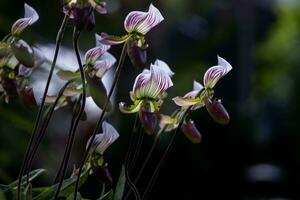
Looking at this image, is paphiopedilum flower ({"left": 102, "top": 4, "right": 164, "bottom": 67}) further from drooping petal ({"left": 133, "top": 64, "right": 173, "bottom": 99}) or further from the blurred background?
the blurred background

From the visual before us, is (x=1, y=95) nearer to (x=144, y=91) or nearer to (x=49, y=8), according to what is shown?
(x=144, y=91)

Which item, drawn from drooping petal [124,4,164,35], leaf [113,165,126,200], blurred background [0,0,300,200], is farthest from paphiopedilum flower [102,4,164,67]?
blurred background [0,0,300,200]

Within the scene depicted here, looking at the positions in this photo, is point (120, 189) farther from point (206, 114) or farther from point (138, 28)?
point (206, 114)

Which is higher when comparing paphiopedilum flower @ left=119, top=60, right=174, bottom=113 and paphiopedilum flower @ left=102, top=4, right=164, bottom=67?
paphiopedilum flower @ left=102, top=4, right=164, bottom=67

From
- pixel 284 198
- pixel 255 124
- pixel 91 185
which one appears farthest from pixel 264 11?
pixel 91 185

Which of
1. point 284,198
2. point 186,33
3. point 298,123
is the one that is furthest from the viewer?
point 186,33
